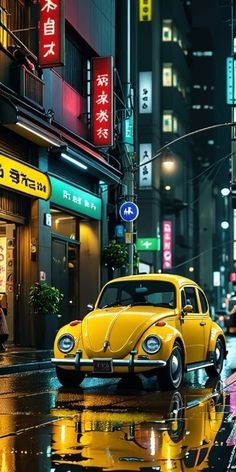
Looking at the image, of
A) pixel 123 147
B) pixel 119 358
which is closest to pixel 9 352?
pixel 119 358

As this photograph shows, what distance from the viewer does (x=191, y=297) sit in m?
13.9

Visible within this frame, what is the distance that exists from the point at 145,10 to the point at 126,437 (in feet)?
176

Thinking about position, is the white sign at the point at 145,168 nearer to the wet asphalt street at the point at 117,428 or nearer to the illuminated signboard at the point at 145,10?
the illuminated signboard at the point at 145,10

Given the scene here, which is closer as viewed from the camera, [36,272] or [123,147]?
[36,272]

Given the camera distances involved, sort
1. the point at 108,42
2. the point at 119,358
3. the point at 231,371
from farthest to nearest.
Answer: the point at 108,42 < the point at 231,371 < the point at 119,358

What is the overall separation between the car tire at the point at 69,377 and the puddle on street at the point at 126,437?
4.37 ft

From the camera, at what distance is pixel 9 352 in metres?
19.7

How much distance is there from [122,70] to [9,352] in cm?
1528

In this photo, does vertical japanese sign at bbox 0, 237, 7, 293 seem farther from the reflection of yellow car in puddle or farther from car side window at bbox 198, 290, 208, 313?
the reflection of yellow car in puddle

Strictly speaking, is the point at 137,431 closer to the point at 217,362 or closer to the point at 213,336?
the point at 213,336

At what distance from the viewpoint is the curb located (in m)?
15.5

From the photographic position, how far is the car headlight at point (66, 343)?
11.9 meters

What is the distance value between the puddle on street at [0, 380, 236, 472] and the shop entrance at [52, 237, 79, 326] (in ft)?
46.3

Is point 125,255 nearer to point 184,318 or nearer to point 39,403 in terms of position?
point 184,318
